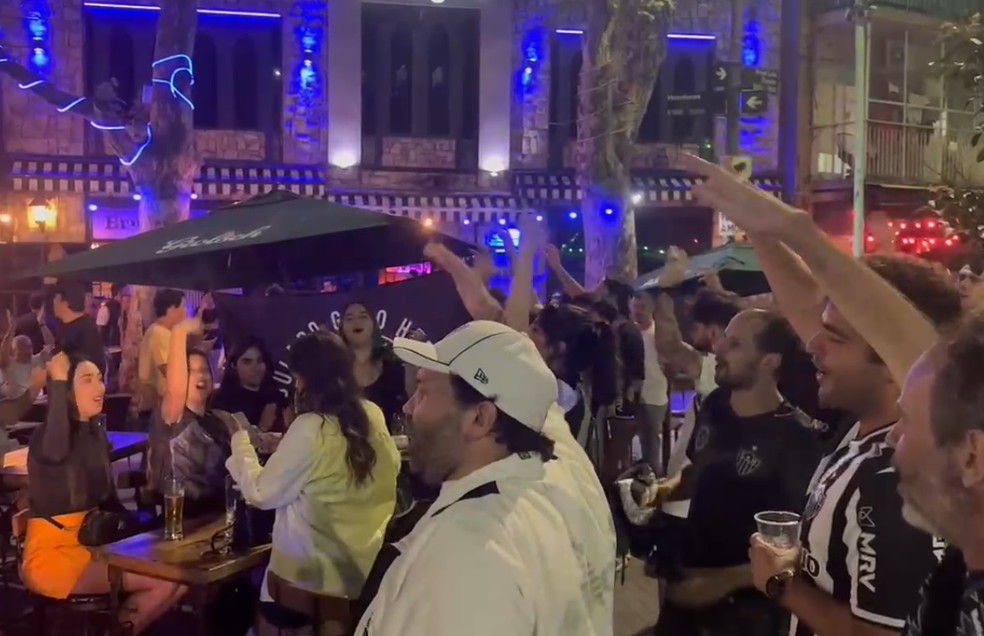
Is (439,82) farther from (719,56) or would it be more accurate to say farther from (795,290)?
(795,290)

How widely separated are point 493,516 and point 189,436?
323 centimetres

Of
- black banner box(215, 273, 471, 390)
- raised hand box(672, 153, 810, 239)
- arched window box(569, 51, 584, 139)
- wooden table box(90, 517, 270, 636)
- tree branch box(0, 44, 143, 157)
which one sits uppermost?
arched window box(569, 51, 584, 139)

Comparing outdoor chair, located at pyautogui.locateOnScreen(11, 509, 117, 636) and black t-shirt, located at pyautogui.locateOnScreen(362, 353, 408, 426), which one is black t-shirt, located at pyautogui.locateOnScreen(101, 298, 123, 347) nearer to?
black t-shirt, located at pyautogui.locateOnScreen(362, 353, 408, 426)

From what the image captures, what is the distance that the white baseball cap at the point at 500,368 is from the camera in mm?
2195

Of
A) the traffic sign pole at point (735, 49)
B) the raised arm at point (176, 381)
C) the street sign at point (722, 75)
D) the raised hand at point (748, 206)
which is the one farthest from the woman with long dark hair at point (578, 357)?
the traffic sign pole at point (735, 49)

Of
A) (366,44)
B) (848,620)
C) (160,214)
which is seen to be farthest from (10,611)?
(366,44)

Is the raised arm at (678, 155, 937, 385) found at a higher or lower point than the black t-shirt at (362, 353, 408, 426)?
higher

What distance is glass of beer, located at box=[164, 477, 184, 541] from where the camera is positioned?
420 centimetres

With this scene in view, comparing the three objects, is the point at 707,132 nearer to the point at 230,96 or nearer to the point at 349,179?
the point at 349,179

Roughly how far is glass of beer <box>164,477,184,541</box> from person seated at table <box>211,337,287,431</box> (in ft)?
4.99

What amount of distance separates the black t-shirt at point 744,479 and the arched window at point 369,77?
13.9 metres

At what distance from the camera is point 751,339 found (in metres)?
3.54

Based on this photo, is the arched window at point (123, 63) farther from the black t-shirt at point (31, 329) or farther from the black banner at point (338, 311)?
the black banner at point (338, 311)

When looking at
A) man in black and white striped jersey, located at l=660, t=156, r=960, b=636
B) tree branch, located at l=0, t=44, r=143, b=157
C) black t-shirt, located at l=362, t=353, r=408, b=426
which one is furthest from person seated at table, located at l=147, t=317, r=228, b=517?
tree branch, located at l=0, t=44, r=143, b=157
